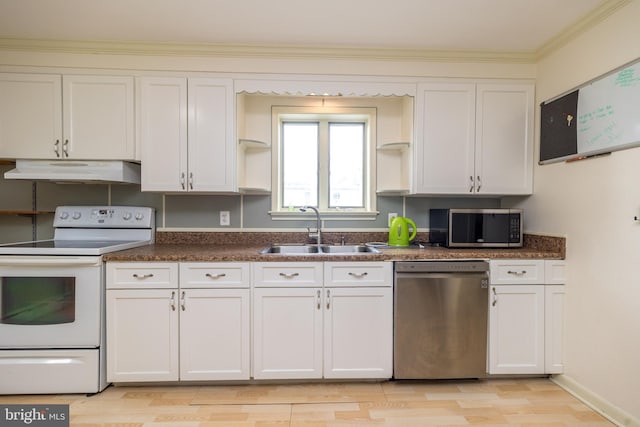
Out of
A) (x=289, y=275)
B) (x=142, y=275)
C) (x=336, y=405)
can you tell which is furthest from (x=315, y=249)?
(x=142, y=275)

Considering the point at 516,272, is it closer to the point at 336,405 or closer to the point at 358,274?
the point at 358,274

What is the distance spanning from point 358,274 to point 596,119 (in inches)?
64.3

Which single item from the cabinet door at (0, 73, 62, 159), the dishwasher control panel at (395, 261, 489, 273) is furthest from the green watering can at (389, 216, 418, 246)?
the cabinet door at (0, 73, 62, 159)

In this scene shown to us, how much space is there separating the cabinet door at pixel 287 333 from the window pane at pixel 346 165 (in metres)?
1.03

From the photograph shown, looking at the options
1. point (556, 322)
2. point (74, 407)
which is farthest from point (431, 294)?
point (74, 407)

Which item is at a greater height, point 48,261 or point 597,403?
point 48,261

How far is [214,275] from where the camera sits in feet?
6.82

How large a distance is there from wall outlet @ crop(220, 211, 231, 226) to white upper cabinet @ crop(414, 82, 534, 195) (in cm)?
149

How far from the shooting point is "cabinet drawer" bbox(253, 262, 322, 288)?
2094mm

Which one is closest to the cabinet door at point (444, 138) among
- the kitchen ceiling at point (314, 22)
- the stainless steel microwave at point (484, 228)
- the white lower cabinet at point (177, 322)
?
A: the stainless steel microwave at point (484, 228)

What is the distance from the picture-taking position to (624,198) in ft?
5.86

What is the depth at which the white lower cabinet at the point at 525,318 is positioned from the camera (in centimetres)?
216

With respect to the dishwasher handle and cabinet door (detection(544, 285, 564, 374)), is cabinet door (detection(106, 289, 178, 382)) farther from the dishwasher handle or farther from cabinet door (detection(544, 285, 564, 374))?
cabinet door (detection(544, 285, 564, 374))

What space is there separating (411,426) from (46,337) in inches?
85.9
